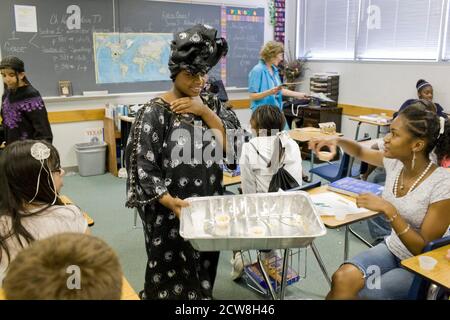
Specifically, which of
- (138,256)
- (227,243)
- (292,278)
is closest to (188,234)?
(227,243)

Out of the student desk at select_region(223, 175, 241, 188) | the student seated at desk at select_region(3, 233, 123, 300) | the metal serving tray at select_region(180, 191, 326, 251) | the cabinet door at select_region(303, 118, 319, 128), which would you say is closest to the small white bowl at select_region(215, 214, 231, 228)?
the metal serving tray at select_region(180, 191, 326, 251)

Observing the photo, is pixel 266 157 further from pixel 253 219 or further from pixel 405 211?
pixel 405 211

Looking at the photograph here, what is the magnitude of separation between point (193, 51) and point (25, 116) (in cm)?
216

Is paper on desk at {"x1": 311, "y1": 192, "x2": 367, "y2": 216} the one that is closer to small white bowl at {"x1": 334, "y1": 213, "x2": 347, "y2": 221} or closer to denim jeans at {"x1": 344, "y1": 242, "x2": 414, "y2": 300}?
small white bowl at {"x1": 334, "y1": 213, "x2": 347, "y2": 221}

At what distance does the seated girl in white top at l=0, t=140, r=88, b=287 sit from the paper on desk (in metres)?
1.21

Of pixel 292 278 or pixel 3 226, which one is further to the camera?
pixel 292 278

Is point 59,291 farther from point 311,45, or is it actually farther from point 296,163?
point 311,45

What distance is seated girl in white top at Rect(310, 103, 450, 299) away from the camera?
1745 millimetres

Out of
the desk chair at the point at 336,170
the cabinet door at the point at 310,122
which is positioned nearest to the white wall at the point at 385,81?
the cabinet door at the point at 310,122

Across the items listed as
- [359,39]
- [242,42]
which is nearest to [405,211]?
[359,39]

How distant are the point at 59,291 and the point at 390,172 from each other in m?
1.74

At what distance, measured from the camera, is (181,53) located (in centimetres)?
162

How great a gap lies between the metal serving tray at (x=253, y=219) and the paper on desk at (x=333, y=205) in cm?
34

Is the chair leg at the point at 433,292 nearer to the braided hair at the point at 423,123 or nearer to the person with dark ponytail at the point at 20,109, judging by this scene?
the braided hair at the point at 423,123
